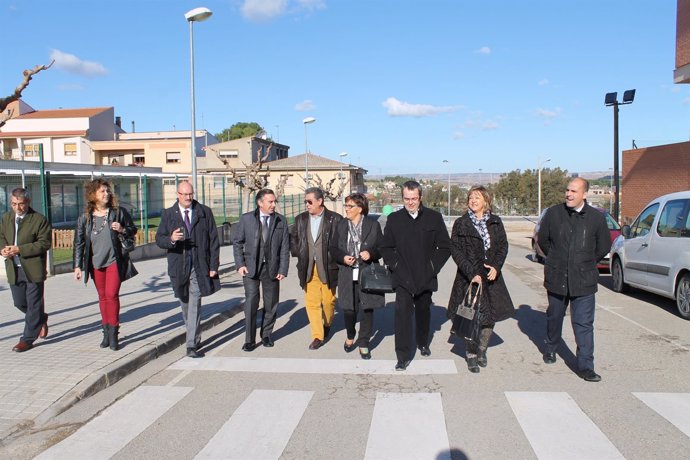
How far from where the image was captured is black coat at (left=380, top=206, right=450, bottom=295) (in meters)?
6.21

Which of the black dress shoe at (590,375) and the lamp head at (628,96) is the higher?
the lamp head at (628,96)

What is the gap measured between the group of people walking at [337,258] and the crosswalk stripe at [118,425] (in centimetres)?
131

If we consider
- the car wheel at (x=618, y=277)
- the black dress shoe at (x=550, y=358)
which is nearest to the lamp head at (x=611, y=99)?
the car wheel at (x=618, y=277)

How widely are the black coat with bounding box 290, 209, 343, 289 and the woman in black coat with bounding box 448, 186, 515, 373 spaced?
1.56 metres

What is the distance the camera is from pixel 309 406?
5.24m

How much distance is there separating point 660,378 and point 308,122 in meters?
29.7

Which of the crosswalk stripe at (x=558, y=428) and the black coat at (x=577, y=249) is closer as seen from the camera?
the crosswalk stripe at (x=558, y=428)

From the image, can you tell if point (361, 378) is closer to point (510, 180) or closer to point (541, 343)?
point (541, 343)

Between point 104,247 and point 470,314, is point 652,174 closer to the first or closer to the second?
point 470,314

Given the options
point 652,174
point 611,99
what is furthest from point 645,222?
point 611,99

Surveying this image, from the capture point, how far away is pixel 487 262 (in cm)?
605

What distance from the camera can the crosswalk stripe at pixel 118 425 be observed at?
4.34 m

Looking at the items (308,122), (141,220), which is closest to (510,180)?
(308,122)

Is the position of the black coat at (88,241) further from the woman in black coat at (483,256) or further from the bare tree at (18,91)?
the woman in black coat at (483,256)
